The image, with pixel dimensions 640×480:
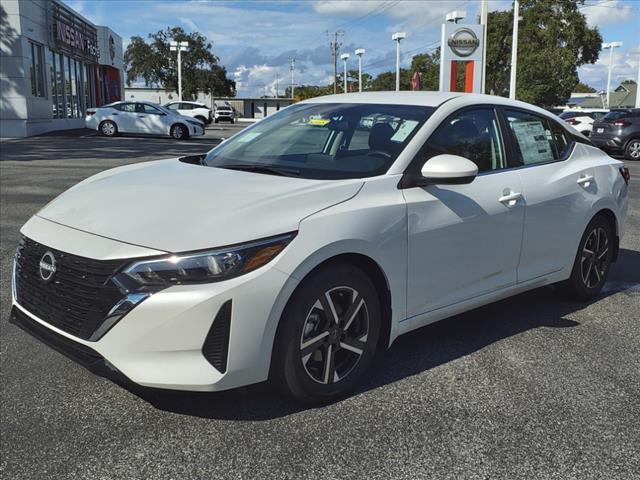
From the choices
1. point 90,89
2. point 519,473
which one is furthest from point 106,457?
point 90,89

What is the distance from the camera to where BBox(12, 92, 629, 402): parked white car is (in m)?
2.81

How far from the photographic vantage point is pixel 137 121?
27375 mm

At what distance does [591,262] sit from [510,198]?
1.40 metres

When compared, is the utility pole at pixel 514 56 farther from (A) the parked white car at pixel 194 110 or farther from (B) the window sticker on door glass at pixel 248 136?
(B) the window sticker on door glass at pixel 248 136

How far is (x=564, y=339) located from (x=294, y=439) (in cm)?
227

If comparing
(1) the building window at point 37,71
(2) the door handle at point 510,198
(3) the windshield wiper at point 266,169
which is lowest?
(2) the door handle at point 510,198

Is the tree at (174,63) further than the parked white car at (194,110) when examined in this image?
Yes

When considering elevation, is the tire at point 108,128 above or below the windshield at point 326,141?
above

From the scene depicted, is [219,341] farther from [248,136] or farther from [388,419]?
[248,136]

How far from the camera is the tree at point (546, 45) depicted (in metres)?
51.8

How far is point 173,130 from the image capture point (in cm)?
2727

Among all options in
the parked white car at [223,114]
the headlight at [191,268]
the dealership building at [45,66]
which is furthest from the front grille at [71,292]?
the parked white car at [223,114]

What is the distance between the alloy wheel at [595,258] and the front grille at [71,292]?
366 cm

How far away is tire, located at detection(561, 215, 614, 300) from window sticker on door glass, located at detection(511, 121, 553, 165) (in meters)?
0.72
